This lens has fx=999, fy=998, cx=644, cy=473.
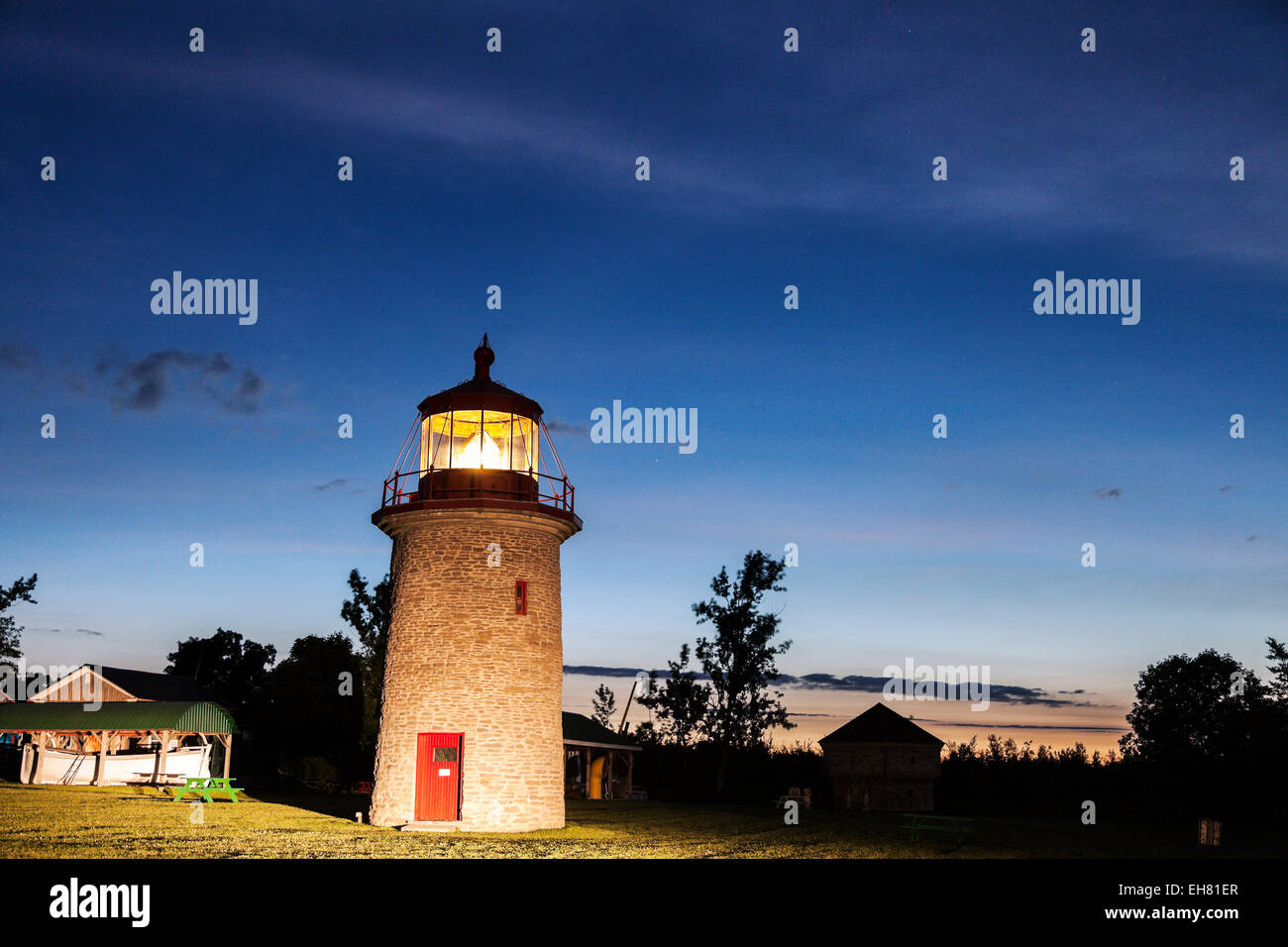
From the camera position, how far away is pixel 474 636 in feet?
63.3

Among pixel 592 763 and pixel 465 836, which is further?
pixel 592 763

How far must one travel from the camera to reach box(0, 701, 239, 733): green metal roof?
107 ft

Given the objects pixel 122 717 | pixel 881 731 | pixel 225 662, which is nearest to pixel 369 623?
pixel 122 717

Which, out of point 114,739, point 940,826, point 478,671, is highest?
point 478,671

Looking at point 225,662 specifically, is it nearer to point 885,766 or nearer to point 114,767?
point 114,767

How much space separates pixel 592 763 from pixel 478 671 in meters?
21.1

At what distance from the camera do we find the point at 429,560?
19.8 meters

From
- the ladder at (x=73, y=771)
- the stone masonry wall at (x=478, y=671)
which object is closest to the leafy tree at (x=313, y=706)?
the ladder at (x=73, y=771)

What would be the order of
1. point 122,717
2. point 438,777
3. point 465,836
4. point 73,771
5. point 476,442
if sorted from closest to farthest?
1. point 465,836
2. point 438,777
3. point 476,442
4. point 122,717
5. point 73,771

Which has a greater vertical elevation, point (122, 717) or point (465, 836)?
point (122, 717)

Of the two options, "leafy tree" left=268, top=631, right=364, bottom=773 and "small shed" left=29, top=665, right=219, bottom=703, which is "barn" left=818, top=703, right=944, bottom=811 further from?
"small shed" left=29, top=665, right=219, bottom=703

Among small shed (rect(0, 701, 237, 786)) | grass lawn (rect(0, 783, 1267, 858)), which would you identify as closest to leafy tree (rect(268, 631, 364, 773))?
small shed (rect(0, 701, 237, 786))
